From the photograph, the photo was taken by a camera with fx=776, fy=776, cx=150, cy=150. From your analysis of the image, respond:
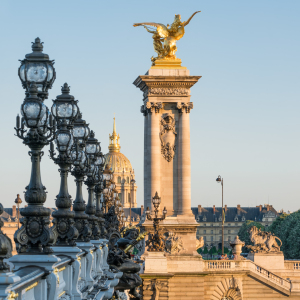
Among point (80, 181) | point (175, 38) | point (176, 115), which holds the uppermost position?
point (175, 38)

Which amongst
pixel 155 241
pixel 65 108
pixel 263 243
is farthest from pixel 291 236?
pixel 65 108

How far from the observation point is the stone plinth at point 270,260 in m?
52.8

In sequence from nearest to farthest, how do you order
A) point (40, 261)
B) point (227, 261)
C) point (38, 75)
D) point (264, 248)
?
1. point (40, 261)
2. point (38, 75)
3. point (227, 261)
4. point (264, 248)

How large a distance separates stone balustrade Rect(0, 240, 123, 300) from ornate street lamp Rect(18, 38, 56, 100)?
281 centimetres

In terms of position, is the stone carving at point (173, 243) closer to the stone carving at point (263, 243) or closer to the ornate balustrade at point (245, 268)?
the ornate balustrade at point (245, 268)

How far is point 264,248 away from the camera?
175 ft

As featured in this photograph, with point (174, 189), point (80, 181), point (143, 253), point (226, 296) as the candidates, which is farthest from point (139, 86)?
point (80, 181)

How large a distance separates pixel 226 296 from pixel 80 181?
1347 inches

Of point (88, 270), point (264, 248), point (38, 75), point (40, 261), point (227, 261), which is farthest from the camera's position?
point (264, 248)

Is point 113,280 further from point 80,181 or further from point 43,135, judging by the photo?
point 43,135

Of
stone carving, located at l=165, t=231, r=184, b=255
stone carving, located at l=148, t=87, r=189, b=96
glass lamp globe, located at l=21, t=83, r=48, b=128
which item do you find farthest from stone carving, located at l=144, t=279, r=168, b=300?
glass lamp globe, located at l=21, t=83, r=48, b=128

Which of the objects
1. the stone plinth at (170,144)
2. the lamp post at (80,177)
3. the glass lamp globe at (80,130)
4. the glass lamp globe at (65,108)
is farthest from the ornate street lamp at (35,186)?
the stone plinth at (170,144)

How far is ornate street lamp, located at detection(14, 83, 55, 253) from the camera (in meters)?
11.3

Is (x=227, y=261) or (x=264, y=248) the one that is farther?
(x=264, y=248)
